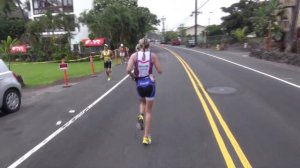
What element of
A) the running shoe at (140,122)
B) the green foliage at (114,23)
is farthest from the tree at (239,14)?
the running shoe at (140,122)

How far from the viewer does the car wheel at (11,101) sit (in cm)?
1127

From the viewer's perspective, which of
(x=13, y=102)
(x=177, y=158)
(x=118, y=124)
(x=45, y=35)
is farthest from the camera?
(x=45, y=35)

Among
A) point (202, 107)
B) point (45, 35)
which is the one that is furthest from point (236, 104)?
point (45, 35)

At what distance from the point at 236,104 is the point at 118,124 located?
3.68 metres

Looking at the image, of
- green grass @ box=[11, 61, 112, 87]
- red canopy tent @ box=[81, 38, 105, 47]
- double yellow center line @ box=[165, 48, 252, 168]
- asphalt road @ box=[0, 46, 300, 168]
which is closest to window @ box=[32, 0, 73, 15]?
red canopy tent @ box=[81, 38, 105, 47]

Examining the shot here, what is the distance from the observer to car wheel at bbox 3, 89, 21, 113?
11273 mm

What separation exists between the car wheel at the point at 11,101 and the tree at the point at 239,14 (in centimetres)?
5695

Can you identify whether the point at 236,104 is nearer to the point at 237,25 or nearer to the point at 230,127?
the point at 230,127

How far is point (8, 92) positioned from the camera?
11531mm

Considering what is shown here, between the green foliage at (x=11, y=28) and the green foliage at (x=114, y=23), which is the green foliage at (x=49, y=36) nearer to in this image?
the green foliage at (x=114, y=23)

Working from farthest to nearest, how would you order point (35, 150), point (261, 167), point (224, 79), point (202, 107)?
point (224, 79) < point (202, 107) < point (35, 150) < point (261, 167)

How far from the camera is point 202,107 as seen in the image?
10953mm

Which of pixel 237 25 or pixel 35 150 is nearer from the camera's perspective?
pixel 35 150

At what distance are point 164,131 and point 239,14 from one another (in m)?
60.4
